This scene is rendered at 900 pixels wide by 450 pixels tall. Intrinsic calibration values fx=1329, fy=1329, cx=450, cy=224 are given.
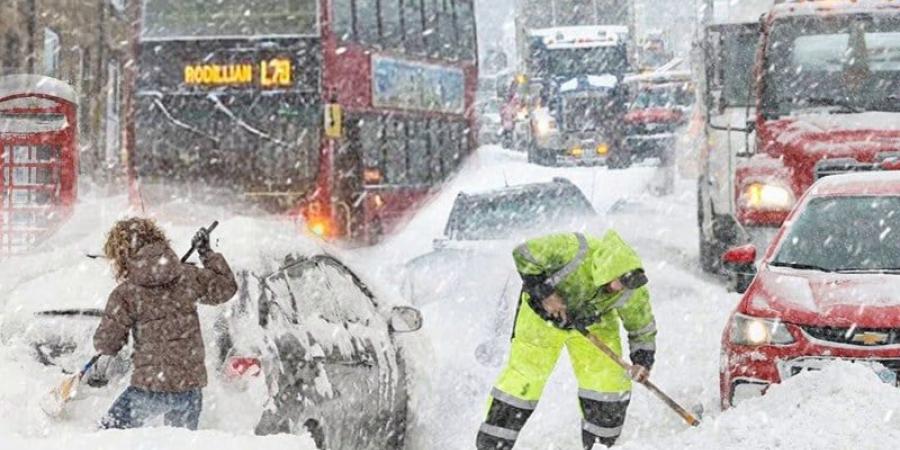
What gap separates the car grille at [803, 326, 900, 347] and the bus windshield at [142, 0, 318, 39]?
9406 mm

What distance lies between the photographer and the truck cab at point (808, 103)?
37.6 ft

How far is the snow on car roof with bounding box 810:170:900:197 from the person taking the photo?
8.15m

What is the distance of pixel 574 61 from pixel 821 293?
23.0m

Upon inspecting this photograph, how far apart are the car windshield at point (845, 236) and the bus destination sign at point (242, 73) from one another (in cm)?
837

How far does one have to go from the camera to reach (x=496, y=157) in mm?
33812

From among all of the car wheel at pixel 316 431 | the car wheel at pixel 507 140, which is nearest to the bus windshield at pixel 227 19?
the car wheel at pixel 316 431

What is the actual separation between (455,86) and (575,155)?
1111 centimetres

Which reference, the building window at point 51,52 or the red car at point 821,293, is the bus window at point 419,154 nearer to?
the red car at point 821,293

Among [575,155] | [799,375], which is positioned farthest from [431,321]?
[575,155]

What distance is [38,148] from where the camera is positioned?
54.9 feet

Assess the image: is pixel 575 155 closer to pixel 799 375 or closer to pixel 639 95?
pixel 639 95

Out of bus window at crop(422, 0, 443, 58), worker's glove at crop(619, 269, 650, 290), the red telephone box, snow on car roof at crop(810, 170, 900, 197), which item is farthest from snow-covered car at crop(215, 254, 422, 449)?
bus window at crop(422, 0, 443, 58)

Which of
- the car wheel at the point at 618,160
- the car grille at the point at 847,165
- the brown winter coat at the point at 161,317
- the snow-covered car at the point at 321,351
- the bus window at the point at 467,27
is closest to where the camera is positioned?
the brown winter coat at the point at 161,317

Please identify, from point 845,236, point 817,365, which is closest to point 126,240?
point 817,365
